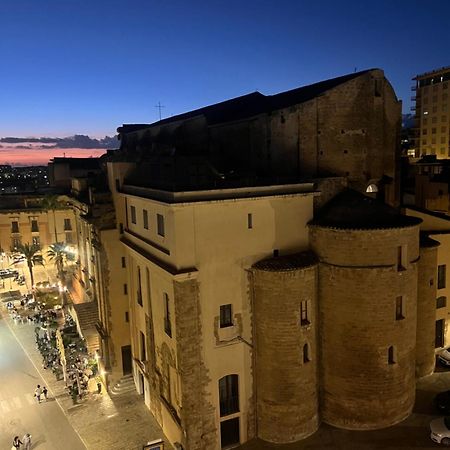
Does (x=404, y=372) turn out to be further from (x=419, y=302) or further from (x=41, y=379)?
(x=41, y=379)

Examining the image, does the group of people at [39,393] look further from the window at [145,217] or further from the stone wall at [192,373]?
the window at [145,217]

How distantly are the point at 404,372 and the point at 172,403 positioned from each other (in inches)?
486

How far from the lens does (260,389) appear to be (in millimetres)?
23906

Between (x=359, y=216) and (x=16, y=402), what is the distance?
24.9 meters

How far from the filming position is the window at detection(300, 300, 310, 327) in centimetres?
2334

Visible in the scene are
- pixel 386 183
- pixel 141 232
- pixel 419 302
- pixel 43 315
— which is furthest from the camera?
pixel 43 315

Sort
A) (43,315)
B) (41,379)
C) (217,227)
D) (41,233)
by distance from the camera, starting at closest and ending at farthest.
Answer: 1. (217,227)
2. (41,379)
3. (43,315)
4. (41,233)

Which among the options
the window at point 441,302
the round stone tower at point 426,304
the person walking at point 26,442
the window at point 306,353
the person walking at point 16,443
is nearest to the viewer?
the window at point 306,353

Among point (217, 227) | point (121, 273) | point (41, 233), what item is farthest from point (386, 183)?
point (41, 233)

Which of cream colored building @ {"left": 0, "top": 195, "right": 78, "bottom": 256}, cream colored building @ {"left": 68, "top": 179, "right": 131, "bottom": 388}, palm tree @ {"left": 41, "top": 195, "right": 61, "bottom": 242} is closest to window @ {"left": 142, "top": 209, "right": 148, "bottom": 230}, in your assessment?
cream colored building @ {"left": 68, "top": 179, "right": 131, "bottom": 388}

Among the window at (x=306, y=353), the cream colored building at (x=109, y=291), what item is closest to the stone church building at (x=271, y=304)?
the window at (x=306, y=353)

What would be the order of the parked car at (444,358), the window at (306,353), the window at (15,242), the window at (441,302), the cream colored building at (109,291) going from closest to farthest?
the window at (306,353) < the cream colored building at (109,291) < the parked car at (444,358) < the window at (441,302) < the window at (15,242)

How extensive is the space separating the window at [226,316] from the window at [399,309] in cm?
856

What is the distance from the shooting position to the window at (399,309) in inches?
936
